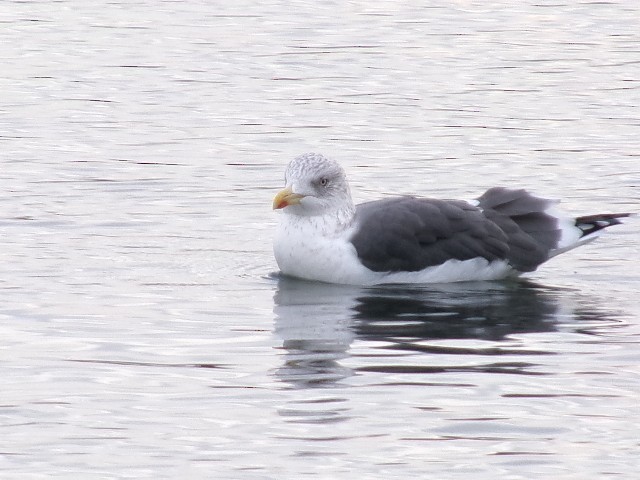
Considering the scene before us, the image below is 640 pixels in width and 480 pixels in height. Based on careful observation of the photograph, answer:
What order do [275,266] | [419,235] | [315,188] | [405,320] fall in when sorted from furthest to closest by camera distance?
[275,266], [315,188], [419,235], [405,320]

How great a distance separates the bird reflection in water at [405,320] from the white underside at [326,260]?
0.26ft

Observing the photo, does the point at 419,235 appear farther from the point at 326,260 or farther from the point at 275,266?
the point at 275,266

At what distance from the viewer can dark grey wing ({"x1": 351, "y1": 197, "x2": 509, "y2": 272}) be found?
13.4 m

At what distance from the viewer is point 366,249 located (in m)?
13.3

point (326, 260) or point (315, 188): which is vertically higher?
point (315, 188)

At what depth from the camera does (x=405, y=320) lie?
39.9 feet

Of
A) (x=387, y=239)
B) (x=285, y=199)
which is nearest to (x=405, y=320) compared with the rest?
(x=387, y=239)

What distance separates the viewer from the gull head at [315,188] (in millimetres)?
13570

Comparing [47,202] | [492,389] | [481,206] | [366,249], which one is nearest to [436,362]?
[492,389]

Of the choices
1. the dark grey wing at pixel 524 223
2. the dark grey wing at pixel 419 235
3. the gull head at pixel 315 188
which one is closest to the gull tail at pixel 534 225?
the dark grey wing at pixel 524 223

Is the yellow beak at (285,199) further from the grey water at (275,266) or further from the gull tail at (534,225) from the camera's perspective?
the gull tail at (534,225)

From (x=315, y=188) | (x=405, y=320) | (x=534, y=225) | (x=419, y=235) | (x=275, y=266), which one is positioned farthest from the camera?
(x=534, y=225)

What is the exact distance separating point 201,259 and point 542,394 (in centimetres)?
470

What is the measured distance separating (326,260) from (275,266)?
0.87m
